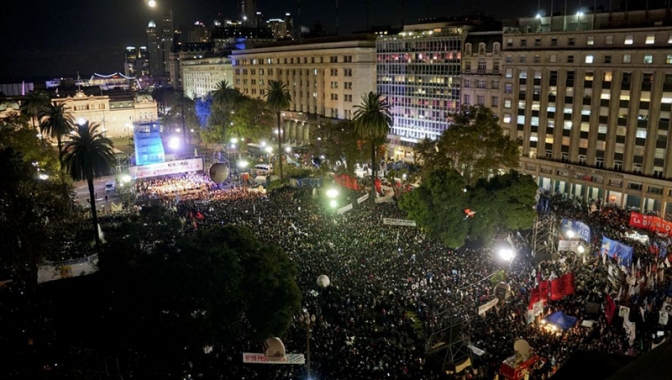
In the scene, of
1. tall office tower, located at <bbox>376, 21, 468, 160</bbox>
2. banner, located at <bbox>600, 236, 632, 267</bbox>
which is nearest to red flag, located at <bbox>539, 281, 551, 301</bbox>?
banner, located at <bbox>600, 236, 632, 267</bbox>

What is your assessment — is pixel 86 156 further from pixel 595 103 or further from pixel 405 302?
pixel 595 103

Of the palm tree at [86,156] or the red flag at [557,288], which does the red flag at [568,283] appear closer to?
the red flag at [557,288]

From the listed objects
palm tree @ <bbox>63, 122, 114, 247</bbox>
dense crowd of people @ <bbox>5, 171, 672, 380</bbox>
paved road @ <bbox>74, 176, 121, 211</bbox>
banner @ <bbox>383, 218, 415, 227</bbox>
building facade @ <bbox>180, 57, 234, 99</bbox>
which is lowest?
paved road @ <bbox>74, 176, 121, 211</bbox>

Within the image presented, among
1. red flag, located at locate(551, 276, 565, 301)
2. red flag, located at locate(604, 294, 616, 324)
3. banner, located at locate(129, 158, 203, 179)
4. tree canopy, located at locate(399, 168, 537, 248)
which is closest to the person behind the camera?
red flag, located at locate(604, 294, 616, 324)

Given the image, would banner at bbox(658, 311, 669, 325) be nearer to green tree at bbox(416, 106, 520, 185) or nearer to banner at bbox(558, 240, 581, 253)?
banner at bbox(558, 240, 581, 253)

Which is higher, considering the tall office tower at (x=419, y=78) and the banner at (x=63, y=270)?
the tall office tower at (x=419, y=78)

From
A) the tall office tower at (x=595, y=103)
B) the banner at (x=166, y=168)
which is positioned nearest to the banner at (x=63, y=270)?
the banner at (x=166, y=168)
